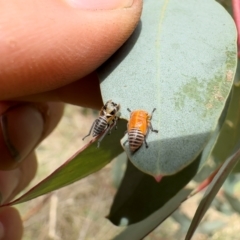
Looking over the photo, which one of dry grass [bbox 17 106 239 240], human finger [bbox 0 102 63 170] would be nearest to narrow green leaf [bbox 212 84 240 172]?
human finger [bbox 0 102 63 170]

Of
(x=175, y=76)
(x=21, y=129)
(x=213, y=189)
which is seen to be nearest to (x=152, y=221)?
(x=213, y=189)

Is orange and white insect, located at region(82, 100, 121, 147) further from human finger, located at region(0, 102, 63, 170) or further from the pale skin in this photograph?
human finger, located at region(0, 102, 63, 170)

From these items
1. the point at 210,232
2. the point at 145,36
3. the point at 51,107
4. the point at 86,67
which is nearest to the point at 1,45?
the point at 86,67

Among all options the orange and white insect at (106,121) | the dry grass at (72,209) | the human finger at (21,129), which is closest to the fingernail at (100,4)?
the orange and white insect at (106,121)

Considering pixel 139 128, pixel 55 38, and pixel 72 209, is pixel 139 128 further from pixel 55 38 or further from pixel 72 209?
pixel 72 209

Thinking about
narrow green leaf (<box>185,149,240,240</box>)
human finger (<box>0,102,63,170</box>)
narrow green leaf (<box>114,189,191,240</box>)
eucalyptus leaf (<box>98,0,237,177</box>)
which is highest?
eucalyptus leaf (<box>98,0,237,177</box>)

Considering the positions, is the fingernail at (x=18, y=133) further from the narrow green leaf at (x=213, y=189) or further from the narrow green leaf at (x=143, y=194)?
the narrow green leaf at (x=213, y=189)

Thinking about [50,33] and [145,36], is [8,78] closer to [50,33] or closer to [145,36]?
[50,33]
